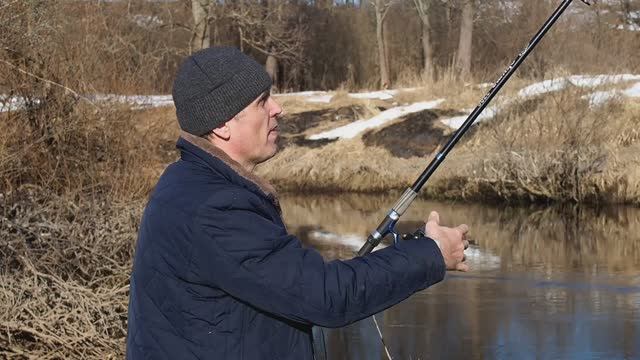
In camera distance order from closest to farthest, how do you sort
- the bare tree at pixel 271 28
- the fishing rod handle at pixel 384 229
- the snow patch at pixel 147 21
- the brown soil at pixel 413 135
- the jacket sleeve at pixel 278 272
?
1. the jacket sleeve at pixel 278 272
2. the fishing rod handle at pixel 384 229
3. the brown soil at pixel 413 135
4. the snow patch at pixel 147 21
5. the bare tree at pixel 271 28

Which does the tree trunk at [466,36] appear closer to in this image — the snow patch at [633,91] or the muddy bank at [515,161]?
the snow patch at [633,91]

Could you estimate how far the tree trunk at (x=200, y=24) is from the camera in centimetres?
2380

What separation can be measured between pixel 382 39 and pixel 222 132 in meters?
30.5

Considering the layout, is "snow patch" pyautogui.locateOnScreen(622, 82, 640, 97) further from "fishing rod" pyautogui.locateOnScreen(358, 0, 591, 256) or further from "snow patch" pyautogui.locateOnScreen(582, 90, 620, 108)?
"fishing rod" pyautogui.locateOnScreen(358, 0, 591, 256)

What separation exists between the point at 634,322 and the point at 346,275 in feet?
24.0

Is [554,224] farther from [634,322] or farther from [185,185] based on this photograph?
[185,185]

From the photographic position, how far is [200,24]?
78.2 feet

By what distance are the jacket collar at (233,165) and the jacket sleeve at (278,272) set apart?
128 mm

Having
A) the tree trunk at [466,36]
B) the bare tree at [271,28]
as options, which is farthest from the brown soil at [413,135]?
the tree trunk at [466,36]

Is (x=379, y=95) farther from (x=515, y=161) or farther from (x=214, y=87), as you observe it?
(x=214, y=87)

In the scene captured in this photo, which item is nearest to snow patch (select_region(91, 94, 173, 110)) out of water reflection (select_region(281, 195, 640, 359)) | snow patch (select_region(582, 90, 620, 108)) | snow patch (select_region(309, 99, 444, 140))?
water reflection (select_region(281, 195, 640, 359))

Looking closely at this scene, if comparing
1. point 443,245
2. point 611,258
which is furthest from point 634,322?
point 443,245

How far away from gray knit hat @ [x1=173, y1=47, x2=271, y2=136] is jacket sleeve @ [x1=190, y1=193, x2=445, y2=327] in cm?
28

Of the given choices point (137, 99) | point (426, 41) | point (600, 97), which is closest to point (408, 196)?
point (137, 99)
